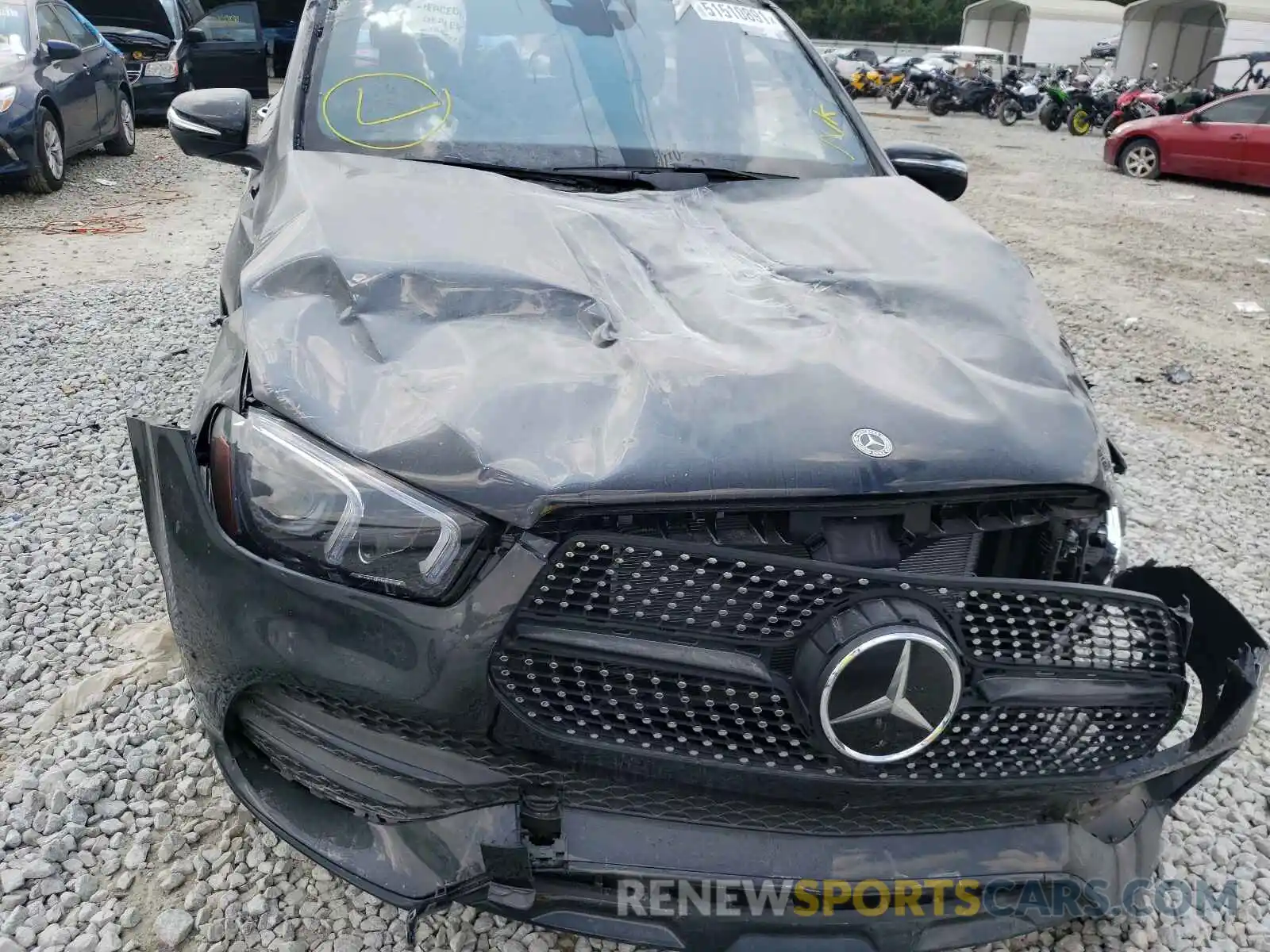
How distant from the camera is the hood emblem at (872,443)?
4.70 feet

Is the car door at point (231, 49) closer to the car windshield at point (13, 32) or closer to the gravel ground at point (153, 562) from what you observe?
the car windshield at point (13, 32)

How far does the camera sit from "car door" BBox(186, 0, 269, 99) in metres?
12.0

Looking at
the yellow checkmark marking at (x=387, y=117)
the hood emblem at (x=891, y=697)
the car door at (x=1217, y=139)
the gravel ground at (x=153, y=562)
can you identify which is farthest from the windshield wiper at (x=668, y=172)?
the car door at (x=1217, y=139)

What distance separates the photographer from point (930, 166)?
125 inches

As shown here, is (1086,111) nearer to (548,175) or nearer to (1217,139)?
(1217,139)

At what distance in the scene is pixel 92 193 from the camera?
317 inches

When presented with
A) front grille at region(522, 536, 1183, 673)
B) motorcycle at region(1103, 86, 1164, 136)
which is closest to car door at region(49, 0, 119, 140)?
front grille at region(522, 536, 1183, 673)

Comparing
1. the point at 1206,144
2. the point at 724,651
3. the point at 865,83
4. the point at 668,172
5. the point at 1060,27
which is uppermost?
the point at 668,172

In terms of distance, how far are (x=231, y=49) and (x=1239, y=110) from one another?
13.1 meters

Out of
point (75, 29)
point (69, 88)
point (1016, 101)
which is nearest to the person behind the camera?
point (69, 88)

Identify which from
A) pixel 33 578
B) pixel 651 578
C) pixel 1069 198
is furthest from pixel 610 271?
pixel 1069 198

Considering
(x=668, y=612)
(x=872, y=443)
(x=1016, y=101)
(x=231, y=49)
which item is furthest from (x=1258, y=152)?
(x=668, y=612)

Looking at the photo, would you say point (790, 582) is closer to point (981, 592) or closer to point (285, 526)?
point (981, 592)

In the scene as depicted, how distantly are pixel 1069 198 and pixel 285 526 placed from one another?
12.0 m
